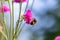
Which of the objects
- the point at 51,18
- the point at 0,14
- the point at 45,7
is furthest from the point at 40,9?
the point at 0,14

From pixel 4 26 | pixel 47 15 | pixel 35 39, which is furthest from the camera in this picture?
pixel 47 15

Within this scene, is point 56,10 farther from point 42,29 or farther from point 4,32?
point 4,32

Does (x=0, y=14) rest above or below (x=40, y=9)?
above

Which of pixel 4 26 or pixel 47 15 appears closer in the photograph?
pixel 4 26

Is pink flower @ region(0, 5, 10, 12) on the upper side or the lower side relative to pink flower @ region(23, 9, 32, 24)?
upper

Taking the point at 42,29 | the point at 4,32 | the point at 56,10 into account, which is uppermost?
the point at 4,32

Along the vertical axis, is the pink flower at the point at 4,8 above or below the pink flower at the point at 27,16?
above

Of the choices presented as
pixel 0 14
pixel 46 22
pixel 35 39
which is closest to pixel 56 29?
pixel 46 22

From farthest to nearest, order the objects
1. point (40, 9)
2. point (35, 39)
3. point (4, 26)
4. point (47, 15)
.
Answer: point (47, 15), point (40, 9), point (35, 39), point (4, 26)

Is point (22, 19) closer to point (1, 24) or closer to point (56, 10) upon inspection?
point (1, 24)
